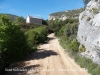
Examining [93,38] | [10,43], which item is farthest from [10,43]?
[93,38]

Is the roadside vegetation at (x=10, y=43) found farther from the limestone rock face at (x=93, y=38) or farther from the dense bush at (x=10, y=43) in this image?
the limestone rock face at (x=93, y=38)

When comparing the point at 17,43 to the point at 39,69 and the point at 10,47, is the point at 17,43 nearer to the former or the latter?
the point at 10,47

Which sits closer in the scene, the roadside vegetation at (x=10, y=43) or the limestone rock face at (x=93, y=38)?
the limestone rock face at (x=93, y=38)

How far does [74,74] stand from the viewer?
1830 cm

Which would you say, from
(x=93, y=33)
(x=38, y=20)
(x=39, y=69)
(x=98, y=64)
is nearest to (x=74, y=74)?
(x=98, y=64)

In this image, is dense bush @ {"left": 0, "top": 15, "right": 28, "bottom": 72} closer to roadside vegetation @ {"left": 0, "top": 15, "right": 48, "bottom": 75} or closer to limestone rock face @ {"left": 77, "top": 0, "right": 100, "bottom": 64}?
roadside vegetation @ {"left": 0, "top": 15, "right": 48, "bottom": 75}

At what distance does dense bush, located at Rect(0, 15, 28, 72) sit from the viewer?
23.5 meters

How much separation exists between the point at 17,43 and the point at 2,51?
11.7 ft

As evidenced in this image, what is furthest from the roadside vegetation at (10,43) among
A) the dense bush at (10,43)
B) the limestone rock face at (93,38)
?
the limestone rock face at (93,38)

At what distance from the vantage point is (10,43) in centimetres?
2483

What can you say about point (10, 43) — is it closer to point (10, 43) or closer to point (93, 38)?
point (10, 43)

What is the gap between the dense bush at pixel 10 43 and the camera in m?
23.5

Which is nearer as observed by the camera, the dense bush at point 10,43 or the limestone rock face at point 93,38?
the limestone rock face at point 93,38

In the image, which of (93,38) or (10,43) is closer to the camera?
(93,38)
